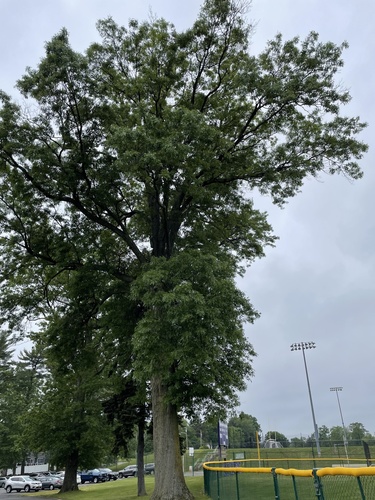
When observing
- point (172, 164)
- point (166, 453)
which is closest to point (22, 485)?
point (166, 453)

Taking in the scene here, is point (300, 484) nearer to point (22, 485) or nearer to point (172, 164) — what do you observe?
point (172, 164)

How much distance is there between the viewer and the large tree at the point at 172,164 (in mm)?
13477

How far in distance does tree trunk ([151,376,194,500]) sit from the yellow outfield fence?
49.0 inches

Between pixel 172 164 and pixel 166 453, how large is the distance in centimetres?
984

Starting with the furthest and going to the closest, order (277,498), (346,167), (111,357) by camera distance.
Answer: (111,357) < (346,167) < (277,498)

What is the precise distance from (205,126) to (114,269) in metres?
7.40

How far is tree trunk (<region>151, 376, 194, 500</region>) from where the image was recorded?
13891 millimetres

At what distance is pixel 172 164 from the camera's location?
46.8 feet

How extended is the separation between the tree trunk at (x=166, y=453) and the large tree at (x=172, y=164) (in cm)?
4

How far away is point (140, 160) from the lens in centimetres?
1324

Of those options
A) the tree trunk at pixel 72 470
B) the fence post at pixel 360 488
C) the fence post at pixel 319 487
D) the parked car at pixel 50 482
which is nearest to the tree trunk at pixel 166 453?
the fence post at pixel 319 487

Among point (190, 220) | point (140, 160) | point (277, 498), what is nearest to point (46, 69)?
point (140, 160)

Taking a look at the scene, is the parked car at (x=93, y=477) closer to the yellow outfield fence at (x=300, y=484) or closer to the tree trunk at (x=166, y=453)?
the tree trunk at (x=166, y=453)

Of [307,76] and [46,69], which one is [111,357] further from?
[307,76]
